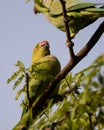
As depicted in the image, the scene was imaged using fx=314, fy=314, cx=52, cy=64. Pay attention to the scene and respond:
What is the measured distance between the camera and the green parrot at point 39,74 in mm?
1643

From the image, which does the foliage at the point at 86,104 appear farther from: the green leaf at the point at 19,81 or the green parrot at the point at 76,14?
the green parrot at the point at 76,14

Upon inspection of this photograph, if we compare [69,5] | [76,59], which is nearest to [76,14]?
[69,5]

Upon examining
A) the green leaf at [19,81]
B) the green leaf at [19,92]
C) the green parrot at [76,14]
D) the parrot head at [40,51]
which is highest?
the green parrot at [76,14]

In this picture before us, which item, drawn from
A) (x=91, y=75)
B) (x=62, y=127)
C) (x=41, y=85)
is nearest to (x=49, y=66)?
(x=41, y=85)

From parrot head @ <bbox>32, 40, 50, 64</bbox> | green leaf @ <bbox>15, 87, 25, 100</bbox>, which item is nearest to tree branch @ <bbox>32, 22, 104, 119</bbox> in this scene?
green leaf @ <bbox>15, 87, 25, 100</bbox>

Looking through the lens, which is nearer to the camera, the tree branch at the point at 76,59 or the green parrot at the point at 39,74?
the green parrot at the point at 39,74

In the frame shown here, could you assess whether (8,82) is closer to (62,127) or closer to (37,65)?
(37,65)

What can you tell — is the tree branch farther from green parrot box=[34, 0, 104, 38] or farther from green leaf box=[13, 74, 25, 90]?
green parrot box=[34, 0, 104, 38]

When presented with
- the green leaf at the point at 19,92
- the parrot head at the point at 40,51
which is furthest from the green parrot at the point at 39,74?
Answer: the green leaf at the point at 19,92

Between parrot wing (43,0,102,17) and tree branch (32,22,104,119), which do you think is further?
parrot wing (43,0,102,17)

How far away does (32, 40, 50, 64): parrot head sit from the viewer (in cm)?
462

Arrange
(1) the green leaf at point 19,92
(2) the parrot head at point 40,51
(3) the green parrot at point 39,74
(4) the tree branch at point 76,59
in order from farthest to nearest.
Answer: (2) the parrot head at point 40,51 → (1) the green leaf at point 19,92 → (4) the tree branch at point 76,59 → (3) the green parrot at point 39,74

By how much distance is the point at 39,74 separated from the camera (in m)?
2.26

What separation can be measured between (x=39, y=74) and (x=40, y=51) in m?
2.37
